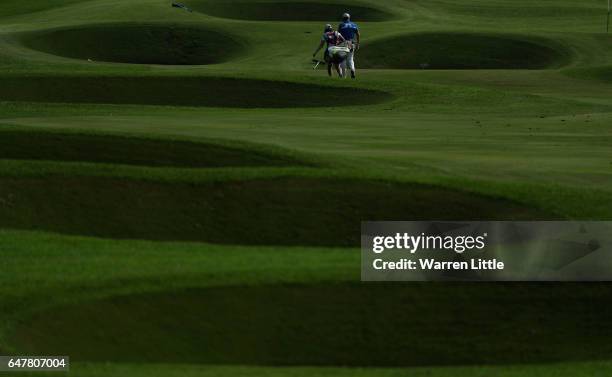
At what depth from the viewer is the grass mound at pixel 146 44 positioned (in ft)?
205

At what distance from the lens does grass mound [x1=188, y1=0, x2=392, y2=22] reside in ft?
254

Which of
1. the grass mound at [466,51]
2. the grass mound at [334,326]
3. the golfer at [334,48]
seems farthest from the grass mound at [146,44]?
the grass mound at [334,326]

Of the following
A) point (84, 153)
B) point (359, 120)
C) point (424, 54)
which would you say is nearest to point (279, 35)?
point (424, 54)

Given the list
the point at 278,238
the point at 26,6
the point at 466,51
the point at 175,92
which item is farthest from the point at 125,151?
the point at 26,6

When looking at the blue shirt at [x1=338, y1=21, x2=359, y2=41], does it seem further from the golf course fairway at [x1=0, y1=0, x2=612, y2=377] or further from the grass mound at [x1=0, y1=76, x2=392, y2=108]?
the golf course fairway at [x1=0, y1=0, x2=612, y2=377]

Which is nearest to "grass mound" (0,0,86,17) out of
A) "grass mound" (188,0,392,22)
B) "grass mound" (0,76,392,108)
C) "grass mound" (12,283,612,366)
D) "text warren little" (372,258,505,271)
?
"grass mound" (188,0,392,22)

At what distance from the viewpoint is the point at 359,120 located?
104 feet

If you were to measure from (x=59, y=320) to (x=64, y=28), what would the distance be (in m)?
49.7

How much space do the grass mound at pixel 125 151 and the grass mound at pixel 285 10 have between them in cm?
5449

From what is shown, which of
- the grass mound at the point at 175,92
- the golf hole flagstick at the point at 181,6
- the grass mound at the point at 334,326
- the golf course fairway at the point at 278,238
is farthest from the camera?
the golf hole flagstick at the point at 181,6

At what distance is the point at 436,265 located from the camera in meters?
16.7

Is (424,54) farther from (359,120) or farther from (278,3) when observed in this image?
(359,120)

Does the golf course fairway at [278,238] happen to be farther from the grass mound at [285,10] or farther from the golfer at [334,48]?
the grass mound at [285,10]

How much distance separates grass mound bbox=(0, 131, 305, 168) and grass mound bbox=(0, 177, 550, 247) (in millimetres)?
1783
